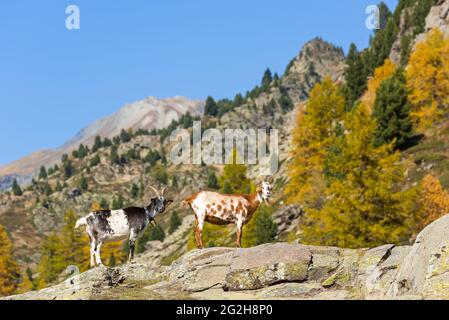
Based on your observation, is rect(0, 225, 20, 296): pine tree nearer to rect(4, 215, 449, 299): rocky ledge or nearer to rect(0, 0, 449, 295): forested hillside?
rect(0, 0, 449, 295): forested hillside

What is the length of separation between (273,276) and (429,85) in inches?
2318

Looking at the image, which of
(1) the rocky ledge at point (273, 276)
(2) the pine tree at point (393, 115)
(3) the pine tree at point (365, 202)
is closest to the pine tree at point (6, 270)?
(2) the pine tree at point (393, 115)

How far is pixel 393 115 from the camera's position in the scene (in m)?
64.1

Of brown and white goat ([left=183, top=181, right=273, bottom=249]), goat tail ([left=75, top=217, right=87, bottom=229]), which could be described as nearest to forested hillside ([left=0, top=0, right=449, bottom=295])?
brown and white goat ([left=183, top=181, right=273, bottom=249])

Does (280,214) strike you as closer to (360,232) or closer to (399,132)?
(399,132)

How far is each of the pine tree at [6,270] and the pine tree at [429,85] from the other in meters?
55.3

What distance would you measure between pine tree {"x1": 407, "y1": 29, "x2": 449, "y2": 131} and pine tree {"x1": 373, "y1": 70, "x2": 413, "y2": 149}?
1.66 metres

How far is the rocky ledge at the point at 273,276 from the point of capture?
1485 cm

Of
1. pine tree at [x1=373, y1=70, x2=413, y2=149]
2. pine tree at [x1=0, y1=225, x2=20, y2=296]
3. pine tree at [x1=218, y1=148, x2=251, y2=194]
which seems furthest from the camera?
pine tree at [x1=0, y1=225, x2=20, y2=296]

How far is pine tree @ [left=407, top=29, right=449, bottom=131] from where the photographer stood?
67188 mm

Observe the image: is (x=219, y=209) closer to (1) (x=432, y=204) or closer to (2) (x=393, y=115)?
(1) (x=432, y=204)

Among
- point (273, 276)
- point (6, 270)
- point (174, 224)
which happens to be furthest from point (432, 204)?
point (174, 224)

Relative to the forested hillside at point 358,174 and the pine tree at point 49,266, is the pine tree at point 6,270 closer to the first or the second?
the forested hillside at point 358,174
